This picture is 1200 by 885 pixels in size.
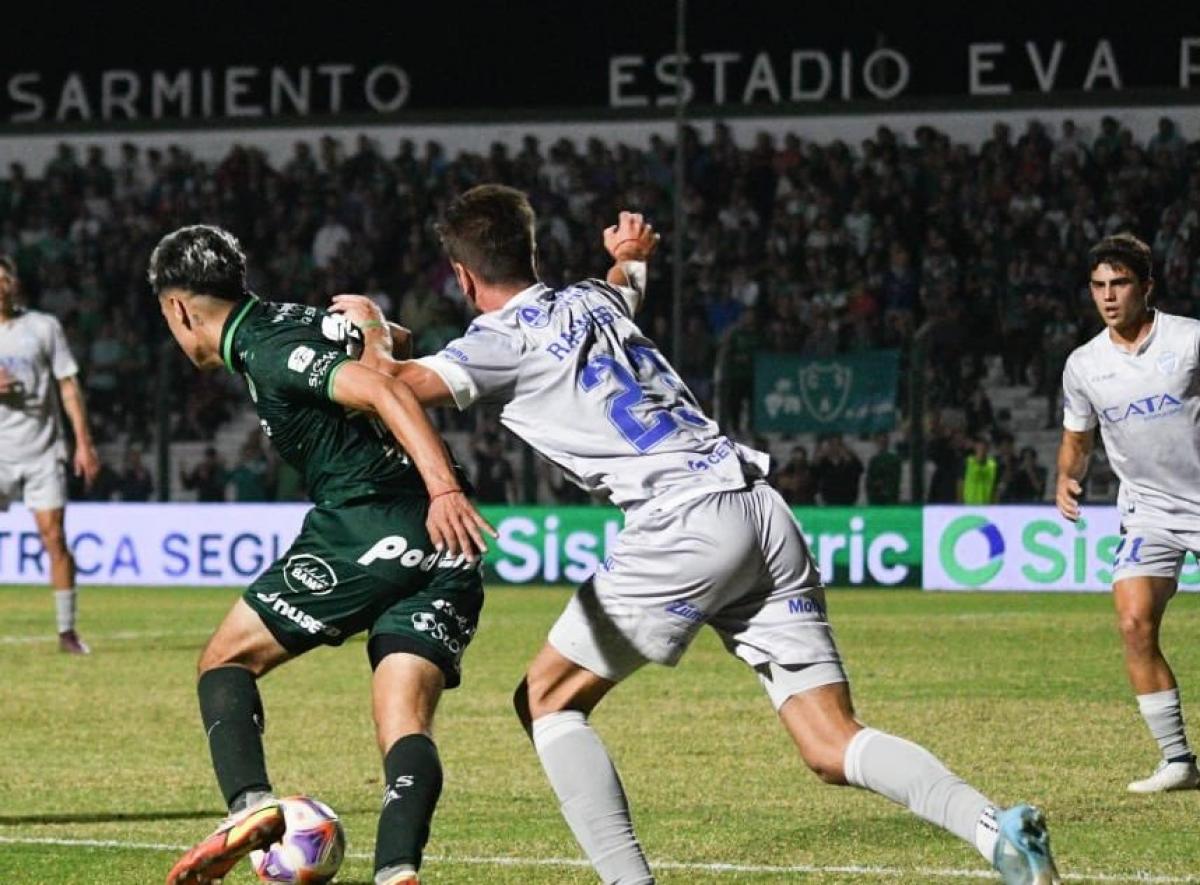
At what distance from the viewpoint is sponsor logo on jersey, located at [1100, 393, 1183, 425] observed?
9.14 m

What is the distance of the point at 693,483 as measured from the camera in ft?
19.1

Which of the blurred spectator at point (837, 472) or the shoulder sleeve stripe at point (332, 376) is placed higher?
the shoulder sleeve stripe at point (332, 376)

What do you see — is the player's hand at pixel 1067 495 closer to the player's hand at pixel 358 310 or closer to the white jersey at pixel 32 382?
the player's hand at pixel 358 310

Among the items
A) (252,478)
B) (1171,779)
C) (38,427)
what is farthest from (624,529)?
(252,478)

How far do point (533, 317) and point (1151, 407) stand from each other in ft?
13.4

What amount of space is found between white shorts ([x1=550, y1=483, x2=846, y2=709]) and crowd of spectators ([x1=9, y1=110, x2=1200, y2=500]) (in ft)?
51.9

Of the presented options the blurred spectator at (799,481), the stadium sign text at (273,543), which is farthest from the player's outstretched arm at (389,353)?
the blurred spectator at (799,481)

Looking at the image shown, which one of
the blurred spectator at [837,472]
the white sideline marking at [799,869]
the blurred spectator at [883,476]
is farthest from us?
the blurred spectator at [837,472]

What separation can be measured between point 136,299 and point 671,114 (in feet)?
25.1

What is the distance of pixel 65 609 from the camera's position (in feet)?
49.2

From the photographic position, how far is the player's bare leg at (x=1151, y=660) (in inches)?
350

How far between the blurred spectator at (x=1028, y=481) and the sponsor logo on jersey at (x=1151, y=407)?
1176cm

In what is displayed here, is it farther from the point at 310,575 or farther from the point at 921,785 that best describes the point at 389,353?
the point at 921,785

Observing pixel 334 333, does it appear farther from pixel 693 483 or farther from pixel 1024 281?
pixel 1024 281
